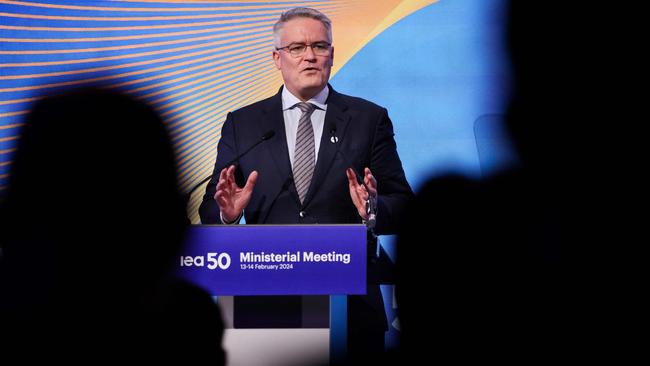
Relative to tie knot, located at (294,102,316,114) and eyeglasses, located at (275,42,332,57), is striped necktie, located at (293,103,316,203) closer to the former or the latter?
tie knot, located at (294,102,316,114)

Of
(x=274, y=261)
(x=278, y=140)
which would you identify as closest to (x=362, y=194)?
(x=274, y=261)

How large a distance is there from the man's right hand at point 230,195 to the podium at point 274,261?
0.26 m

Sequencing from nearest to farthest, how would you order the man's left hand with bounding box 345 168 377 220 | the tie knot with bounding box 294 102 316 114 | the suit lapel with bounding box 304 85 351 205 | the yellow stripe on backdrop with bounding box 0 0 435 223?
the man's left hand with bounding box 345 168 377 220, the suit lapel with bounding box 304 85 351 205, the tie knot with bounding box 294 102 316 114, the yellow stripe on backdrop with bounding box 0 0 435 223

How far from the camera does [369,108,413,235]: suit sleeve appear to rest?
A: 125 inches

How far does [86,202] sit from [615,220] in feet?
8.51

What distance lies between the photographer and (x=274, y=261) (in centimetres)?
233

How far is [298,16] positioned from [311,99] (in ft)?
1.29

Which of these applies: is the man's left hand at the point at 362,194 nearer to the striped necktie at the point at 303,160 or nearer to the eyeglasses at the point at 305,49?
the striped necktie at the point at 303,160

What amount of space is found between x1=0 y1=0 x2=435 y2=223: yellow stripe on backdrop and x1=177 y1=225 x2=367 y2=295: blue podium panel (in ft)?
3.75

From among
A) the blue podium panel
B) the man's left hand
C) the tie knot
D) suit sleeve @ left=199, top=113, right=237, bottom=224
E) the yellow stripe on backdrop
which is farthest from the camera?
the yellow stripe on backdrop

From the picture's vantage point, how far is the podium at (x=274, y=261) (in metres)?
2.33

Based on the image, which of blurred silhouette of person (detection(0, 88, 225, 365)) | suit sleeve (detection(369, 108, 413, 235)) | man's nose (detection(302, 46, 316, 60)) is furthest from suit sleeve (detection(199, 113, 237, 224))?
suit sleeve (detection(369, 108, 413, 235))

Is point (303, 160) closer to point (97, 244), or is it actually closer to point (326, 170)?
point (326, 170)

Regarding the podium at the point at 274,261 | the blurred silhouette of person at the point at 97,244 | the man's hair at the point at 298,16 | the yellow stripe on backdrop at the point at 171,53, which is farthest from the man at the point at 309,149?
the podium at the point at 274,261
